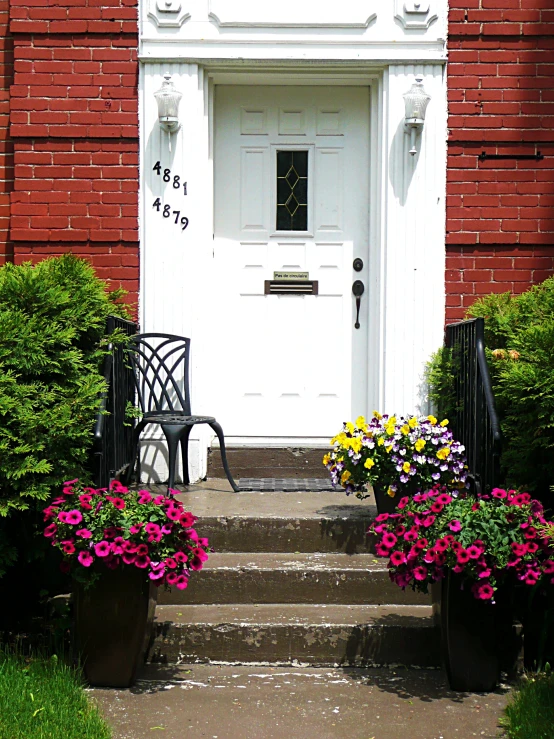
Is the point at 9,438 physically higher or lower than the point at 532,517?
higher

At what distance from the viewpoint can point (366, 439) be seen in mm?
4547

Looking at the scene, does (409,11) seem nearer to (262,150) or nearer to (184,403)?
(262,150)

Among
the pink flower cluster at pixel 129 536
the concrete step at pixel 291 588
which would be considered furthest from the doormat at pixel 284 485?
the pink flower cluster at pixel 129 536

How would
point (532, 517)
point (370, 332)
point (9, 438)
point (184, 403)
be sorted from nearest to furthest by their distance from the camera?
point (532, 517) < point (9, 438) < point (184, 403) < point (370, 332)

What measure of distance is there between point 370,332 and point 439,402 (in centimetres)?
72

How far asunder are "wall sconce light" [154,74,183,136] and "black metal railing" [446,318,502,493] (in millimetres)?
2187

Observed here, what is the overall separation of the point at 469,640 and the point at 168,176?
3.42 m

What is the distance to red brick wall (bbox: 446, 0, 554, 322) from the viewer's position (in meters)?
5.75

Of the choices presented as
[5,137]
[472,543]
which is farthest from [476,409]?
[5,137]

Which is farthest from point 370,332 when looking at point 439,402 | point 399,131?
point 399,131

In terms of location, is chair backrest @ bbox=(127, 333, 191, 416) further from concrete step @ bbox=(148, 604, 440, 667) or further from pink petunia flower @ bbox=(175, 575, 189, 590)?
pink petunia flower @ bbox=(175, 575, 189, 590)

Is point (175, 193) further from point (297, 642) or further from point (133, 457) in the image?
point (297, 642)

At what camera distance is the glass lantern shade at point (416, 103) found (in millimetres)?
5602

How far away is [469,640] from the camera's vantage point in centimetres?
374
